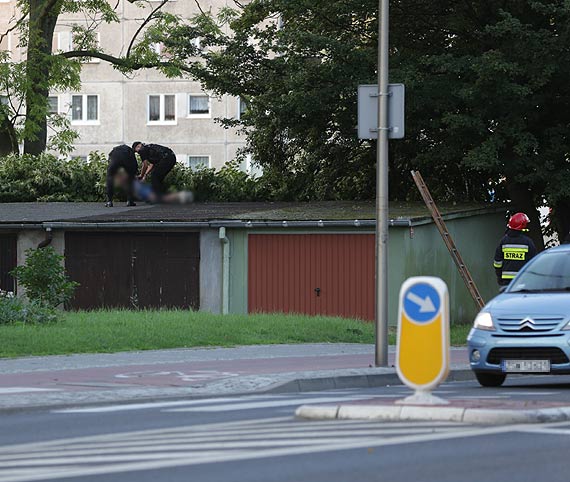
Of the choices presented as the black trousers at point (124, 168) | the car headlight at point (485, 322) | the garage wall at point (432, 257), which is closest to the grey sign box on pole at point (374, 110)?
the car headlight at point (485, 322)

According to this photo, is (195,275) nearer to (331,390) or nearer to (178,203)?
(331,390)

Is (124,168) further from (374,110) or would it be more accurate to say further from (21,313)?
(21,313)

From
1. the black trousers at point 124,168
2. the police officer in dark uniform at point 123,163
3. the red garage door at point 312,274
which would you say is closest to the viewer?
the black trousers at point 124,168

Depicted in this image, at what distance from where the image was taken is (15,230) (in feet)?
118

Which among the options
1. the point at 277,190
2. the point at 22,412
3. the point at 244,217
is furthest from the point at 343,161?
the point at 22,412

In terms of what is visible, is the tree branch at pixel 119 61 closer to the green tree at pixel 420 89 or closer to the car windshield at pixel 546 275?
the green tree at pixel 420 89

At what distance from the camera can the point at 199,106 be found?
6394 centimetres

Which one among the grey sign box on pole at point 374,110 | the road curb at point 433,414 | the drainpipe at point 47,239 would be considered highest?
the grey sign box on pole at point 374,110

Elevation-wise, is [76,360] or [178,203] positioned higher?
[178,203]

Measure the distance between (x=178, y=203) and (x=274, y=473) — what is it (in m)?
1.90

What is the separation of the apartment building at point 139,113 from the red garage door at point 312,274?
93.5 feet

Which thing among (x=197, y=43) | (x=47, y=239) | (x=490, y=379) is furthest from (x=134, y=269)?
(x=490, y=379)

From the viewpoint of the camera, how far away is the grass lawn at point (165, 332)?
21625 millimetres

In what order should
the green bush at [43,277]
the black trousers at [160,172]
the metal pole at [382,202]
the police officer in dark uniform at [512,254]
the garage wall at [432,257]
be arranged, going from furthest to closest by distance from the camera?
the garage wall at [432,257]
the green bush at [43,277]
the police officer in dark uniform at [512,254]
the metal pole at [382,202]
the black trousers at [160,172]
